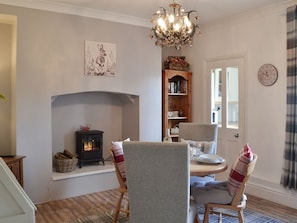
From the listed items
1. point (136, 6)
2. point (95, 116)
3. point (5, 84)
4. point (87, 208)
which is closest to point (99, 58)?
point (136, 6)

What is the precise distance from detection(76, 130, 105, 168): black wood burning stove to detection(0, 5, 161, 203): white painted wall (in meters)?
0.66

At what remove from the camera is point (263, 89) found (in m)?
4.21

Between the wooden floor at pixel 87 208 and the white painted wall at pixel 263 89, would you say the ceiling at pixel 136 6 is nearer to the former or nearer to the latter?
the white painted wall at pixel 263 89

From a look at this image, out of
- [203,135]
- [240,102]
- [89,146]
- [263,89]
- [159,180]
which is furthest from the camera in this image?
[89,146]

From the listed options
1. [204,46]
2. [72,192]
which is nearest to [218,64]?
[204,46]

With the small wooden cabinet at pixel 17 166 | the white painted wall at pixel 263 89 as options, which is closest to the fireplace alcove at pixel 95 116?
the small wooden cabinet at pixel 17 166

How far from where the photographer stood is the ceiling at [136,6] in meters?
3.88

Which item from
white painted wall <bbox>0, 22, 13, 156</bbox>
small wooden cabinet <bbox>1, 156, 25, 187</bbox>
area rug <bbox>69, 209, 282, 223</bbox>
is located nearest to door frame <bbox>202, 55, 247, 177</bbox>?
area rug <bbox>69, 209, 282, 223</bbox>

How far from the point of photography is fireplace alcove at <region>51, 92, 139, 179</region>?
463 cm

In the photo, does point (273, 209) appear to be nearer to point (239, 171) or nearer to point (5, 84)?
point (239, 171)

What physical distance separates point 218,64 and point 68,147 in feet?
9.78

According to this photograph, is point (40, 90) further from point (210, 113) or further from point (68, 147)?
point (210, 113)

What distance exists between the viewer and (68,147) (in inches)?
187

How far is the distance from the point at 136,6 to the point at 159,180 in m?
2.87
